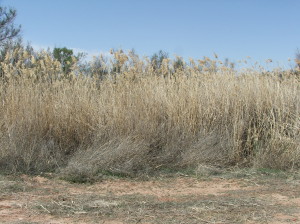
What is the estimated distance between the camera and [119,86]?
7.59 metres

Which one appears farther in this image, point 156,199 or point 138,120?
point 138,120

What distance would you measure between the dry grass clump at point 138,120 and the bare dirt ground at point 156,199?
1.62 feet

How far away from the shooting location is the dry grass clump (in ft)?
21.7

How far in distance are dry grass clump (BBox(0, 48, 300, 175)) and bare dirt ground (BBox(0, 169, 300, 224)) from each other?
19.5 inches

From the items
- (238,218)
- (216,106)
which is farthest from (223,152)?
(238,218)

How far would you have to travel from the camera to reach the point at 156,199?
4.91 meters

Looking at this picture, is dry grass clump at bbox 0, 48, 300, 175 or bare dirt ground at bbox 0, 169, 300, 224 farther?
dry grass clump at bbox 0, 48, 300, 175

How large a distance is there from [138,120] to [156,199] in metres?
2.33

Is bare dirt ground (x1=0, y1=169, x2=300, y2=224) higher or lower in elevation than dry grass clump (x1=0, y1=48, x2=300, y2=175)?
lower

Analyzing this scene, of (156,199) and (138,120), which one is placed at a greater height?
(138,120)

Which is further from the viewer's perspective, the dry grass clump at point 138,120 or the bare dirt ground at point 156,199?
the dry grass clump at point 138,120

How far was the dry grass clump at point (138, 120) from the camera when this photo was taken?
21.7ft

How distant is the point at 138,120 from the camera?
7.03 m

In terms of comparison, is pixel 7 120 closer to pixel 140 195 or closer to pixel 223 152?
pixel 140 195
